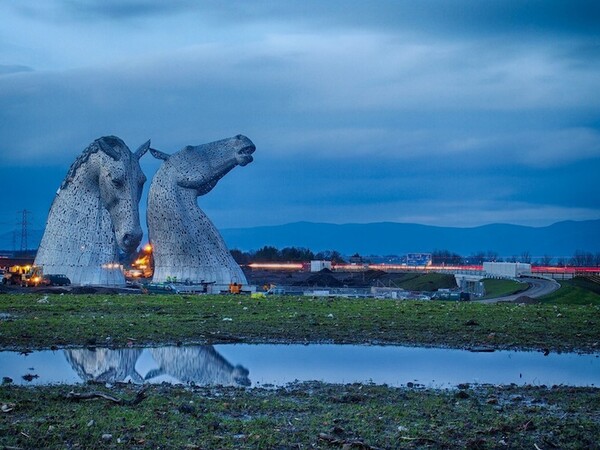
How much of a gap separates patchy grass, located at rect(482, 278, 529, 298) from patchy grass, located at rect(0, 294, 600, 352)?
26.0 metres

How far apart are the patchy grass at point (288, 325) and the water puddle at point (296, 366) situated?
58.9 inches

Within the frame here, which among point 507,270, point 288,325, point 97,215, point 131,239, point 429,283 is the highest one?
point 97,215

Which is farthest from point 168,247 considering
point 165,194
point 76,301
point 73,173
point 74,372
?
point 74,372

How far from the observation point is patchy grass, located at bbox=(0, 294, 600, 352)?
22531 millimetres

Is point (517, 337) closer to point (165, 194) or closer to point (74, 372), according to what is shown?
point (74, 372)

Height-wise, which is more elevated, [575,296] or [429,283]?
[429,283]

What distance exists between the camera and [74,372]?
16375mm

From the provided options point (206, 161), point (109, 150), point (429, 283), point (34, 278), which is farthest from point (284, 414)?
point (429, 283)

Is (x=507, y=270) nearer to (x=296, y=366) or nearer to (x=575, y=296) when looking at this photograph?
(x=575, y=296)

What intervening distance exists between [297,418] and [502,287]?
193 ft

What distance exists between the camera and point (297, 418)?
11578mm

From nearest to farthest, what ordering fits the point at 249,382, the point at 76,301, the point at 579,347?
1. the point at 249,382
2. the point at 579,347
3. the point at 76,301

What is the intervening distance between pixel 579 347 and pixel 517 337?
78.8 inches

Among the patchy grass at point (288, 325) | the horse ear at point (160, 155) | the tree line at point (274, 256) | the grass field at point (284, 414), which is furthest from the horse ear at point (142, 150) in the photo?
the tree line at point (274, 256)
